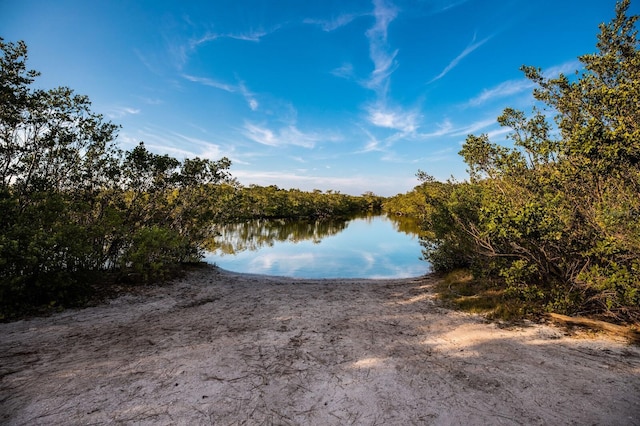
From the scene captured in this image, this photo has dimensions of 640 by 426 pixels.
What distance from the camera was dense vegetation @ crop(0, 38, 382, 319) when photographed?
7.13 metres

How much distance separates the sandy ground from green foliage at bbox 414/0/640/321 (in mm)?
1411

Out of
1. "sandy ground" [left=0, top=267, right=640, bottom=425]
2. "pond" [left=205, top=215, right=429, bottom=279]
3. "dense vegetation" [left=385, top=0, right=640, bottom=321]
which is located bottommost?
"pond" [left=205, top=215, right=429, bottom=279]

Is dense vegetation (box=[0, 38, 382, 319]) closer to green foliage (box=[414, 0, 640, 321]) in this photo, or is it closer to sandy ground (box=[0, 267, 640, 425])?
sandy ground (box=[0, 267, 640, 425])

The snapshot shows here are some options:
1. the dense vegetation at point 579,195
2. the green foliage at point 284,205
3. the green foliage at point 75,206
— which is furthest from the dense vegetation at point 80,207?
the green foliage at point 284,205

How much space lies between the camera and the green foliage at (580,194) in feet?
17.5

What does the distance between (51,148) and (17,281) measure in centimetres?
526

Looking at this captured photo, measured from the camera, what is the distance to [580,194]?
694 centimetres

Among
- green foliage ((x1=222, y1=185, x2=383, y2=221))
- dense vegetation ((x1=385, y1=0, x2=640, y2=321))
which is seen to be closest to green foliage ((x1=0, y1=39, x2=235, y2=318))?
dense vegetation ((x1=385, y1=0, x2=640, y2=321))

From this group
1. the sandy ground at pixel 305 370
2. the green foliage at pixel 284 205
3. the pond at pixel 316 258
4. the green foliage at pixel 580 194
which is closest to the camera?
the sandy ground at pixel 305 370

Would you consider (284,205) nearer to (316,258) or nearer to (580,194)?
(316,258)

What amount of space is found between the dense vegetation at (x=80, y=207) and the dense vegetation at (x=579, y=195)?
11.1 metres

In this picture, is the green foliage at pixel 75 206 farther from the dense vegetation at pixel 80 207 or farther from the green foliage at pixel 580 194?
the green foliage at pixel 580 194

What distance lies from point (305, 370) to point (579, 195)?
735 cm

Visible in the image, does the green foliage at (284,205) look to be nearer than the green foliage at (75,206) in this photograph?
No
